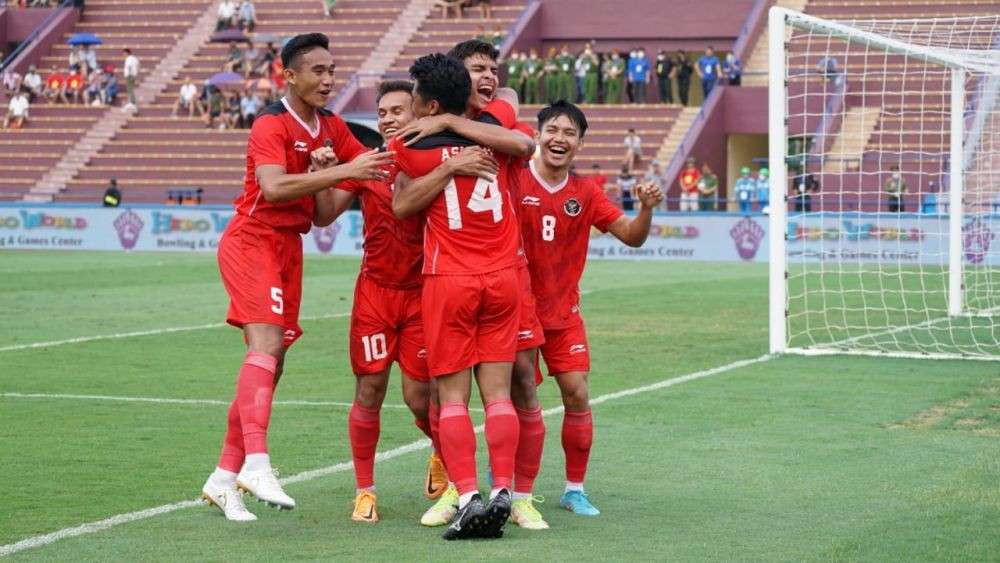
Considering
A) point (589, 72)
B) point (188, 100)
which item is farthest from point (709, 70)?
point (188, 100)

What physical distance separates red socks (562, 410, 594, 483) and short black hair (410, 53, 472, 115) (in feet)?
5.77

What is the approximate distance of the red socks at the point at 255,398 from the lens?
299 inches

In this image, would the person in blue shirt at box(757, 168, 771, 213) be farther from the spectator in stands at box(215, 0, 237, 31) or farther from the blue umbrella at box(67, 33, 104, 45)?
the blue umbrella at box(67, 33, 104, 45)

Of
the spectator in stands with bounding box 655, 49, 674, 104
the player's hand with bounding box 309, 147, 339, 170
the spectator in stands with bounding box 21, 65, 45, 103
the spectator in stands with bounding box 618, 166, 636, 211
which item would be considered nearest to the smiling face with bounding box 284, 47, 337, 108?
the player's hand with bounding box 309, 147, 339, 170

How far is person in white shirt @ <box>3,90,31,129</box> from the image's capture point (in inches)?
1961

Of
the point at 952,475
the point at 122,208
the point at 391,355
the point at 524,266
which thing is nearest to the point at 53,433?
the point at 391,355

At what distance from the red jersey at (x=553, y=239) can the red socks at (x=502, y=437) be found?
928mm

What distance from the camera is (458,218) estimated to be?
291 inches

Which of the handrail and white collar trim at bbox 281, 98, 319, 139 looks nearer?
white collar trim at bbox 281, 98, 319, 139

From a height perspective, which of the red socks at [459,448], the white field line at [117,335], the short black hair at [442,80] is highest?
the short black hair at [442,80]

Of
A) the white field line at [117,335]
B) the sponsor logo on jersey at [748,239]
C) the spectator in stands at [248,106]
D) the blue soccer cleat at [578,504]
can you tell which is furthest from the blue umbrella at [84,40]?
the blue soccer cleat at [578,504]

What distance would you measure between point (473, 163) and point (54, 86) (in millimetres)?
45915

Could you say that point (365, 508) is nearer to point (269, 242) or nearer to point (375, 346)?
point (375, 346)

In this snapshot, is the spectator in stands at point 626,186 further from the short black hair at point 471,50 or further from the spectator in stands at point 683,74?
the short black hair at point 471,50
